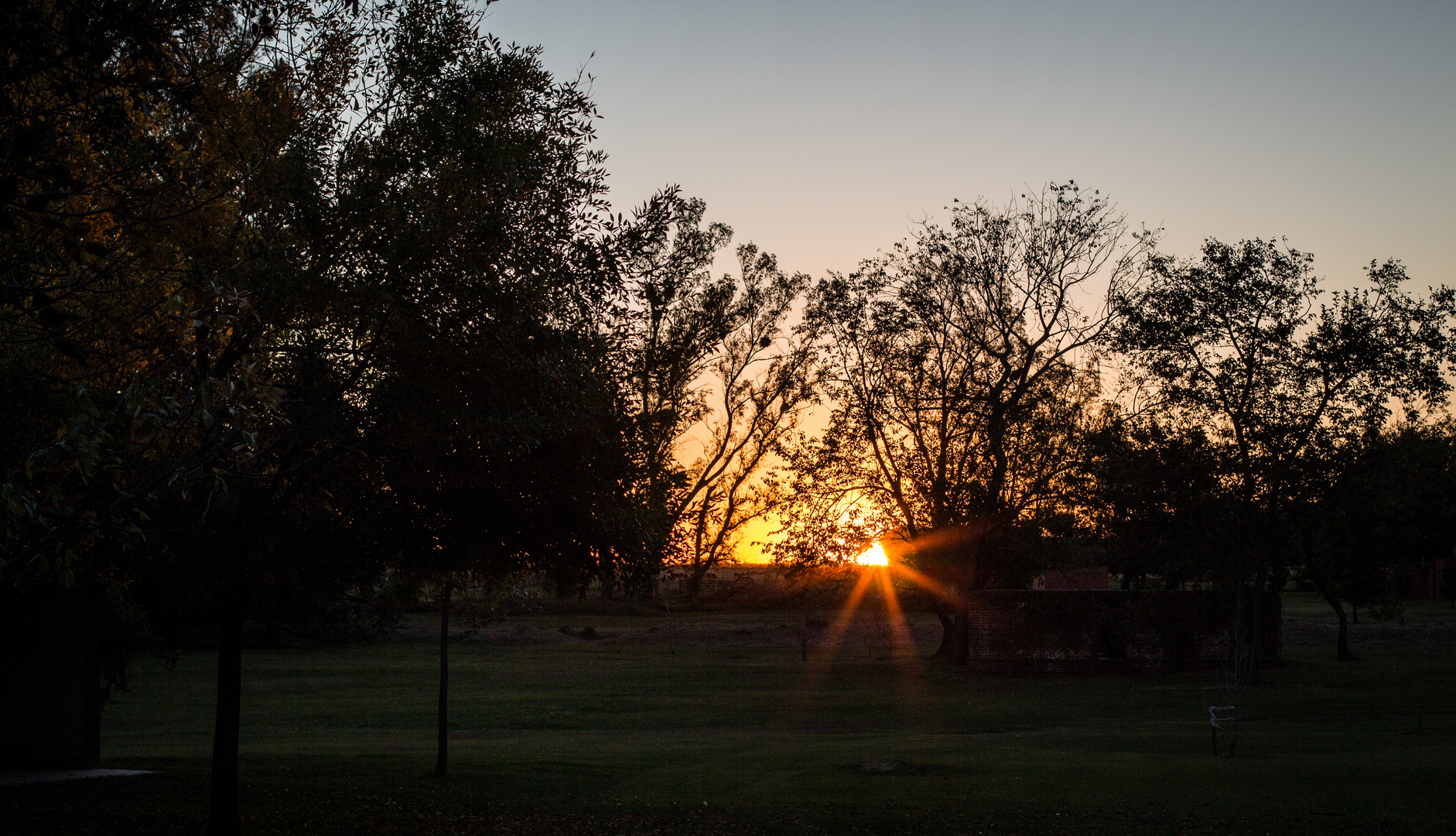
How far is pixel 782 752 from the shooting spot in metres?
22.4

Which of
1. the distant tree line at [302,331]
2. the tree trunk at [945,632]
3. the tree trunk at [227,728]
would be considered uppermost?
the distant tree line at [302,331]

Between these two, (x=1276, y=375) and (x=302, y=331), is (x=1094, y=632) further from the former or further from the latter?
(x=302, y=331)

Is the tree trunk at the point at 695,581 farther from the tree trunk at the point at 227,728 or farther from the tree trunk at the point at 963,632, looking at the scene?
the tree trunk at the point at 227,728

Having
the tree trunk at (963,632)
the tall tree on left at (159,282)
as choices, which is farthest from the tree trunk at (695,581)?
the tall tree on left at (159,282)

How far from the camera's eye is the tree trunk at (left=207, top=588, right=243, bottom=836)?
41.8 feet

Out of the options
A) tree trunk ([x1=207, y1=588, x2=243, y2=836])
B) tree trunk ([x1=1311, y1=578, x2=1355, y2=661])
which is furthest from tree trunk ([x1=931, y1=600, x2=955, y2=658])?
tree trunk ([x1=207, y1=588, x2=243, y2=836])

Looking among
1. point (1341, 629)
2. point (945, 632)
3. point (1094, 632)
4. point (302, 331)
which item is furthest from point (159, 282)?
point (1341, 629)

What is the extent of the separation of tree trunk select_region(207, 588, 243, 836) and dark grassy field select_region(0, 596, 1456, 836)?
2.91 feet

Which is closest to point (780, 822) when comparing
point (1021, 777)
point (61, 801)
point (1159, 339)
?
point (1021, 777)

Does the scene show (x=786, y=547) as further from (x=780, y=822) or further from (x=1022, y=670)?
(x=780, y=822)

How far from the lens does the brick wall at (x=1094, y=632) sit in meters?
39.9

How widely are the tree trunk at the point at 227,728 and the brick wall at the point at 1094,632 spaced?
30.6 m

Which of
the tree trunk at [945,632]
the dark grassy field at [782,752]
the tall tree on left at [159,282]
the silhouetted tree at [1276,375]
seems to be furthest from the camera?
the tree trunk at [945,632]

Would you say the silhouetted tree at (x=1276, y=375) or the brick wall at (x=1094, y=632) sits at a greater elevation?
the silhouetted tree at (x=1276, y=375)
